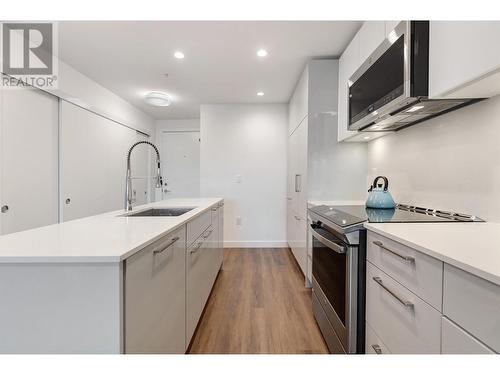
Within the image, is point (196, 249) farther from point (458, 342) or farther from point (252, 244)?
point (252, 244)

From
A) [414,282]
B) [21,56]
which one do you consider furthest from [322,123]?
[21,56]

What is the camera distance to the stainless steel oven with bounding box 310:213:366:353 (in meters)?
1.25

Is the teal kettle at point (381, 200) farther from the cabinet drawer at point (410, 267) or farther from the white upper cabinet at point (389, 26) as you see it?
the white upper cabinet at point (389, 26)

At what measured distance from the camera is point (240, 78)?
10.2 ft

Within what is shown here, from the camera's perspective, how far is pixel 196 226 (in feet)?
5.70

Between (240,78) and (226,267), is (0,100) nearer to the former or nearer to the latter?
(240,78)

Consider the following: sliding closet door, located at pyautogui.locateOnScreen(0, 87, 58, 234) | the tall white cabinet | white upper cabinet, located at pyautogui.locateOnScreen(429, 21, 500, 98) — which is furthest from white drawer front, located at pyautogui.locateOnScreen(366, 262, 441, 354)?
sliding closet door, located at pyautogui.locateOnScreen(0, 87, 58, 234)

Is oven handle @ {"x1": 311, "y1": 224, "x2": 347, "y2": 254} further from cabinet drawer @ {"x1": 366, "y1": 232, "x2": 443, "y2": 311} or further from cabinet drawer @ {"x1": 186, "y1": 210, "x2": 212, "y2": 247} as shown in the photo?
cabinet drawer @ {"x1": 186, "y1": 210, "x2": 212, "y2": 247}

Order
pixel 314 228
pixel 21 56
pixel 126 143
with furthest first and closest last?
pixel 126 143 → pixel 21 56 → pixel 314 228

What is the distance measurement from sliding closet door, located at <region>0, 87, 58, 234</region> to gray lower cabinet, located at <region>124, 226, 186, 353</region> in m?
1.93

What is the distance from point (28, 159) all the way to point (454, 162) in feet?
11.4

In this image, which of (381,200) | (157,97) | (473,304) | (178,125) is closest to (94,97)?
(157,97)

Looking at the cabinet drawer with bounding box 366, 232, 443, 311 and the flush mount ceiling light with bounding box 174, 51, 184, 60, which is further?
the flush mount ceiling light with bounding box 174, 51, 184, 60
